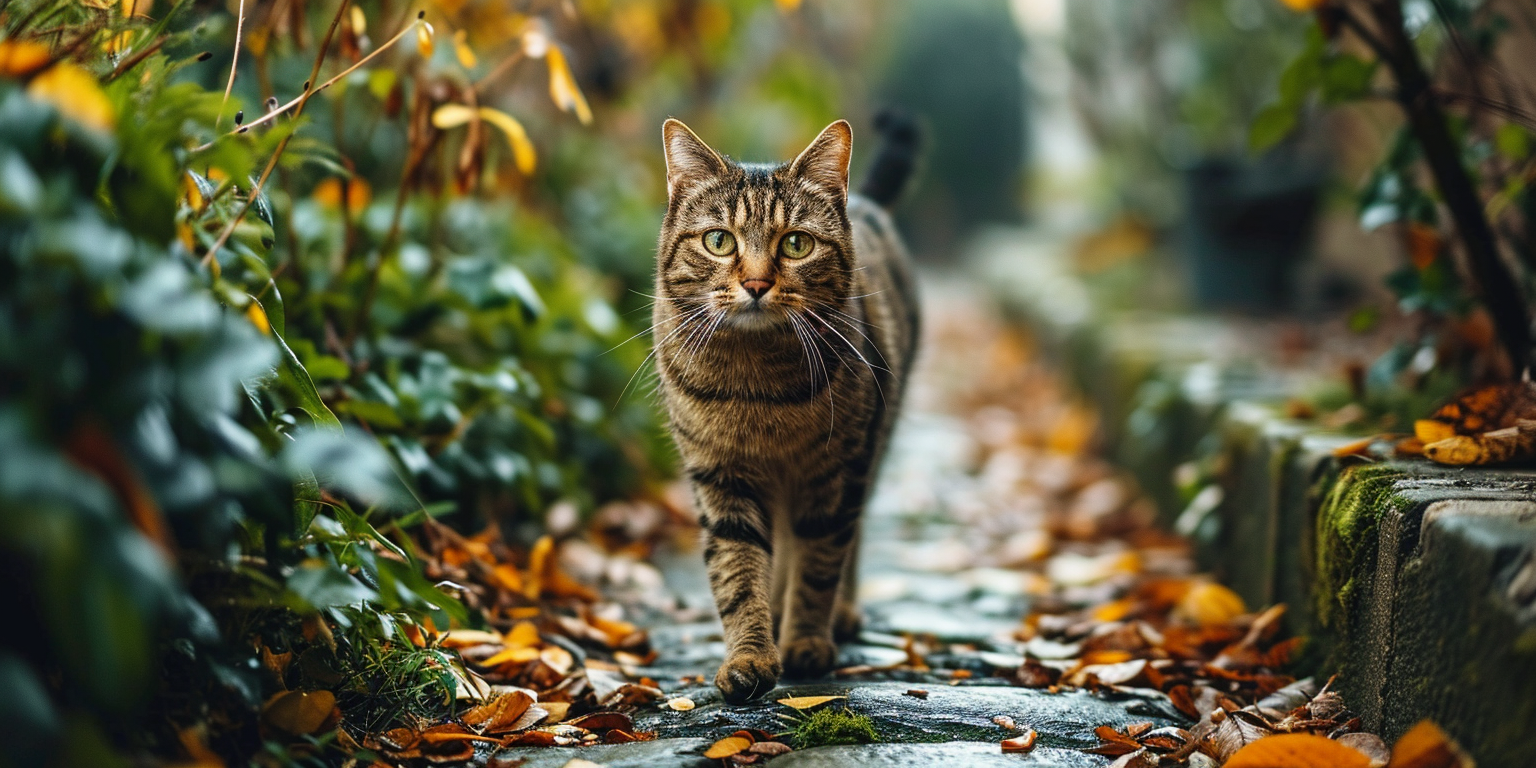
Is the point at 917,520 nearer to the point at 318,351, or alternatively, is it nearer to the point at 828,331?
the point at 828,331

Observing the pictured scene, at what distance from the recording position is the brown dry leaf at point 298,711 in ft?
5.11

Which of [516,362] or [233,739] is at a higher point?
[516,362]

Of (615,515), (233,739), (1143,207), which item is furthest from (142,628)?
(1143,207)

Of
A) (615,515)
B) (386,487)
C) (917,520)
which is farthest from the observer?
(917,520)

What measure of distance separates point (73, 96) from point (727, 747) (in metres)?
1.19

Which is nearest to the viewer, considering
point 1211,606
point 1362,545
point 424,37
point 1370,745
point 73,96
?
point 73,96

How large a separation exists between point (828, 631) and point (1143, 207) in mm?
6246

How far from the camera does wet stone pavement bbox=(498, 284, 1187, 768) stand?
1824mm

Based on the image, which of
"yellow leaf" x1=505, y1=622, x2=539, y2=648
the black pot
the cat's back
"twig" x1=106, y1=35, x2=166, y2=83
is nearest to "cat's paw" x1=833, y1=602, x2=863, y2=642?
the cat's back

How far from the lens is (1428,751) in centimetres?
149

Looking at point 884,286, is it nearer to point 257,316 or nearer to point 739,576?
point 739,576

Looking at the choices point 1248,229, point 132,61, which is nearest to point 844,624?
point 132,61

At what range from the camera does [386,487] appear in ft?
4.25

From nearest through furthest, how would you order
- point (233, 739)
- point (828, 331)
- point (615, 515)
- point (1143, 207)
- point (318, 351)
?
point (233, 739) < point (828, 331) < point (318, 351) < point (615, 515) < point (1143, 207)
